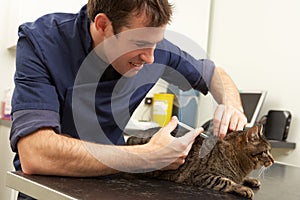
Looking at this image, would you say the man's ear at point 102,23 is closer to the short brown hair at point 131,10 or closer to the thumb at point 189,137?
the short brown hair at point 131,10

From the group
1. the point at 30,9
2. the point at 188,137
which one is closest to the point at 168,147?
the point at 188,137

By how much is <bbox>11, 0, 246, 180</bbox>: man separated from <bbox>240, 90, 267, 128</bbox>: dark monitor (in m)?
1.02

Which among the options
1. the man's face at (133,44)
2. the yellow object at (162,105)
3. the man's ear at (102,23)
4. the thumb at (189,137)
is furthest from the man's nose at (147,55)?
the yellow object at (162,105)

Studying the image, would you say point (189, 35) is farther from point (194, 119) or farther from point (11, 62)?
point (11, 62)

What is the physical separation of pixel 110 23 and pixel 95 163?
0.34 metres

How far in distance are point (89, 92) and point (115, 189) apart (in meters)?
0.34

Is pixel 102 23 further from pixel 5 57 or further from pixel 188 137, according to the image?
pixel 5 57

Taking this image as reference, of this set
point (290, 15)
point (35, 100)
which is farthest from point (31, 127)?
point (290, 15)

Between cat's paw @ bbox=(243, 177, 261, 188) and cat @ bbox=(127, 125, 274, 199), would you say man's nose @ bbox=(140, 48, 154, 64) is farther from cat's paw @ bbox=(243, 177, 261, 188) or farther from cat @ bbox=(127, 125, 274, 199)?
cat's paw @ bbox=(243, 177, 261, 188)

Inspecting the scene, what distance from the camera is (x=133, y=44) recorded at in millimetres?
920

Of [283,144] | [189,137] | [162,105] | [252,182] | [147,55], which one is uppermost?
[147,55]

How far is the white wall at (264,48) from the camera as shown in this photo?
2123 mm

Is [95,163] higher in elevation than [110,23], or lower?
lower

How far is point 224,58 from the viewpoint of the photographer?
255 cm
